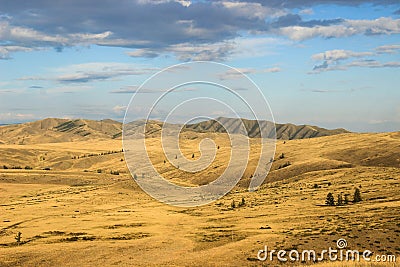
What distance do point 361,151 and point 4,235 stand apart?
319ft

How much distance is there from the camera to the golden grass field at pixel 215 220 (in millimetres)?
45969

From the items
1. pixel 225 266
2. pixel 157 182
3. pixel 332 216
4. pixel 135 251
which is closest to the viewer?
pixel 225 266

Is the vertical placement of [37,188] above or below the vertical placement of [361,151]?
below

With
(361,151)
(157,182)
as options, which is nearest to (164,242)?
(157,182)

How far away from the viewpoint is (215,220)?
6881 centimetres

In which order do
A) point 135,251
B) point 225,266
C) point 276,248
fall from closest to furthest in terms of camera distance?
1. point 225,266
2. point 276,248
3. point 135,251

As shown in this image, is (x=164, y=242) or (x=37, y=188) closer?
(x=164, y=242)

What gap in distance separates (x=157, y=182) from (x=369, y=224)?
267 ft

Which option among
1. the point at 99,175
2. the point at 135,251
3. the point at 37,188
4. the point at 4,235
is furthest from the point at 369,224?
the point at 99,175

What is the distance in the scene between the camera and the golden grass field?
4597 centimetres

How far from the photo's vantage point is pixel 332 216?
2377 inches

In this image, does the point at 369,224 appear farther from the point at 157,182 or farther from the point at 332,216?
the point at 157,182

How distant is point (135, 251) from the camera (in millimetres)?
49094

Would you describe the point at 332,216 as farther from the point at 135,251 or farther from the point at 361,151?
the point at 361,151
